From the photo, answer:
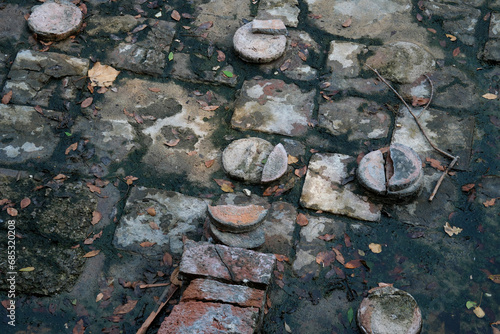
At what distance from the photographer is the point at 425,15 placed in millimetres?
5340

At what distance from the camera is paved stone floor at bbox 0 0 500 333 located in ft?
11.9

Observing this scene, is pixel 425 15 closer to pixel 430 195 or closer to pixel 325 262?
pixel 430 195

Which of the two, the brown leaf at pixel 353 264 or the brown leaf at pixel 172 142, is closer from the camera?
the brown leaf at pixel 353 264

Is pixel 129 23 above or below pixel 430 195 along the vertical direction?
above

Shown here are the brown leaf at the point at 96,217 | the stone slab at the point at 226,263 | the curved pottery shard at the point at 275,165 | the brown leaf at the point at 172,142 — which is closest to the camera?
the stone slab at the point at 226,263

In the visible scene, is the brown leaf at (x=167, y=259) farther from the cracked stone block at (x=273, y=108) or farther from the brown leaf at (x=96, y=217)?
the cracked stone block at (x=273, y=108)

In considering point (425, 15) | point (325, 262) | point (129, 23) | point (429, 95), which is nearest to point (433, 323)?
point (325, 262)

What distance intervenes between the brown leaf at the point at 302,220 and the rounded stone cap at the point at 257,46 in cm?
169

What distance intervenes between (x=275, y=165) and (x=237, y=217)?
0.66 meters

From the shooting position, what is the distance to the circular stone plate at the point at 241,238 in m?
3.62

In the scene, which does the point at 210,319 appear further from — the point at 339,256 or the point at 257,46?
the point at 257,46

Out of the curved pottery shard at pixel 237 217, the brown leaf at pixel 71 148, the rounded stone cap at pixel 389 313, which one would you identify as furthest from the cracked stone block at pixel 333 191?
the brown leaf at pixel 71 148

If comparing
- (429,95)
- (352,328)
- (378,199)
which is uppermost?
(429,95)

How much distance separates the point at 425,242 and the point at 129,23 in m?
3.59
